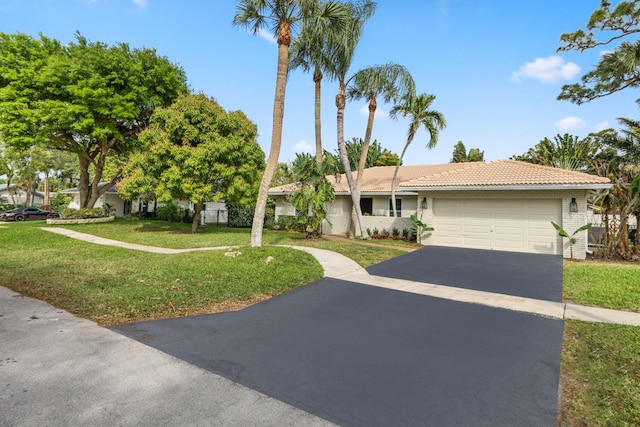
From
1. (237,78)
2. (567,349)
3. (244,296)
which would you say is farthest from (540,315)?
(237,78)

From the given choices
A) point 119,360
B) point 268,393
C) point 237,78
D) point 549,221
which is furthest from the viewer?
point 237,78

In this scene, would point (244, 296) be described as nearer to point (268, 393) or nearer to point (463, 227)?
point (268, 393)

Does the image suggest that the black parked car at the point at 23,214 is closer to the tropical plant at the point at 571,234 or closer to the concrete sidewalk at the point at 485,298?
the concrete sidewalk at the point at 485,298

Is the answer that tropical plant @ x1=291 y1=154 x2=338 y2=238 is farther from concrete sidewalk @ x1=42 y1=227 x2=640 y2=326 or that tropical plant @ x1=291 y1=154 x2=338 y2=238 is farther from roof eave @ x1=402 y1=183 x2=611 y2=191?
concrete sidewalk @ x1=42 y1=227 x2=640 y2=326

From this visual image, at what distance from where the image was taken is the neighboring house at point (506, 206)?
12.4 meters

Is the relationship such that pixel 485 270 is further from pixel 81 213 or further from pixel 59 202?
pixel 59 202

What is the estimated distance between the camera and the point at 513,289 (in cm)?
779

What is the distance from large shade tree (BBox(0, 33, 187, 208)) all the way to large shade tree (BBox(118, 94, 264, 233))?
6.13m

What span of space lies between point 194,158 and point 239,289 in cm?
985

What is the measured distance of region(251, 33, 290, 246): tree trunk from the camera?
1152 centimetres

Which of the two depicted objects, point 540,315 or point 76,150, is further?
point 76,150

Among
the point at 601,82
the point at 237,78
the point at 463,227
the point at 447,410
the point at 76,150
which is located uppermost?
the point at 601,82

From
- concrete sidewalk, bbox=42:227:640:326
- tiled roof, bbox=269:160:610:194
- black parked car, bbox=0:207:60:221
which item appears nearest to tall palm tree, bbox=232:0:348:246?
concrete sidewalk, bbox=42:227:640:326

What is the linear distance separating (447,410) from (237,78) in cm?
1484
